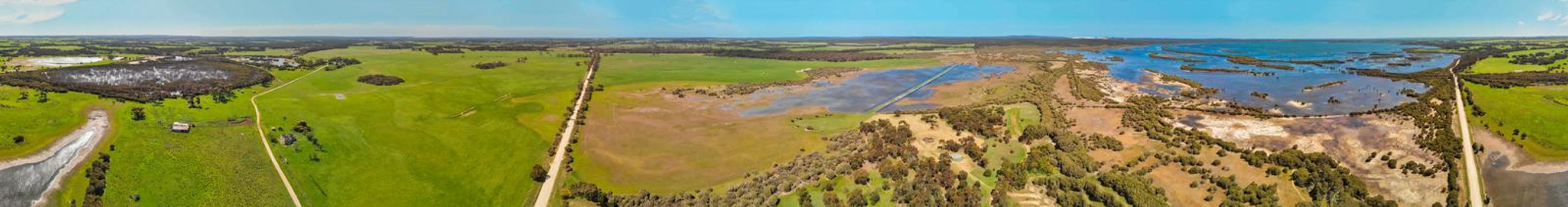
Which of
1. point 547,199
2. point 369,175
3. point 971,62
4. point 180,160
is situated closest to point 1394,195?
point 547,199

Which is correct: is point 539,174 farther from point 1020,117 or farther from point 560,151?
point 1020,117

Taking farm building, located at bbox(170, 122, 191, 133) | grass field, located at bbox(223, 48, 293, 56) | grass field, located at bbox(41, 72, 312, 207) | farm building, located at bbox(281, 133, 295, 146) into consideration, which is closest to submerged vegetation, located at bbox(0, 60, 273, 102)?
grass field, located at bbox(41, 72, 312, 207)

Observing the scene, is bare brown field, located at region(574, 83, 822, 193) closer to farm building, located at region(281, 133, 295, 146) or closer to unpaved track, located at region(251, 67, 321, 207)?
unpaved track, located at region(251, 67, 321, 207)

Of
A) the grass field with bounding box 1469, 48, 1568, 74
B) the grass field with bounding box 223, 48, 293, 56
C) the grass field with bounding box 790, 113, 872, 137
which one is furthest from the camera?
the grass field with bounding box 223, 48, 293, 56

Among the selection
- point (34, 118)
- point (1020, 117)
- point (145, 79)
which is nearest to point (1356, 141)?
point (1020, 117)

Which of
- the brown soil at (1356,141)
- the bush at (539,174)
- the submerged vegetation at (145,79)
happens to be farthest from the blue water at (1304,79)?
the submerged vegetation at (145,79)
